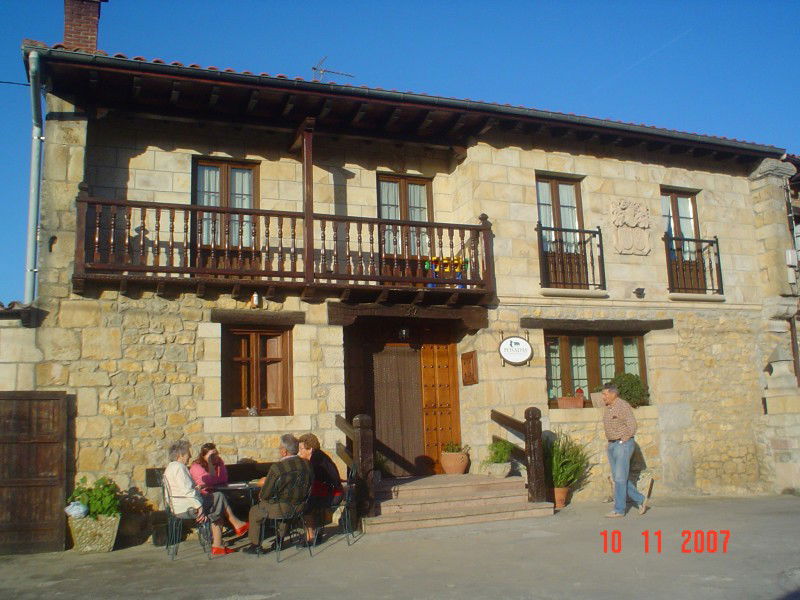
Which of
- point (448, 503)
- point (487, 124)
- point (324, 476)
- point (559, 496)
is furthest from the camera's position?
point (487, 124)

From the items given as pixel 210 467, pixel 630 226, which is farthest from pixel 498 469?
pixel 630 226

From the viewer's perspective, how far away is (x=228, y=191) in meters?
10.9

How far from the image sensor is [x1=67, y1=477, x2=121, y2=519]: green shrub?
8.38 metres

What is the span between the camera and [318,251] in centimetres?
1074

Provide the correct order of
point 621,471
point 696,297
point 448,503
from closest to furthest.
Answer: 1. point 621,471
2. point 448,503
3. point 696,297

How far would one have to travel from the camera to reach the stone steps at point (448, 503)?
890 cm

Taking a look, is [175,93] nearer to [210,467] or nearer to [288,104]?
[288,104]

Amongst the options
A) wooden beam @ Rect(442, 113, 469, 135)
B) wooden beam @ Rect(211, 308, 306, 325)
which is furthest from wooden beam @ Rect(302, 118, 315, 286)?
wooden beam @ Rect(442, 113, 469, 135)

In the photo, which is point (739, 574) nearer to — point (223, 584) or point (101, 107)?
point (223, 584)

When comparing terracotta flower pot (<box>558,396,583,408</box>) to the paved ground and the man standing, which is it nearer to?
the man standing

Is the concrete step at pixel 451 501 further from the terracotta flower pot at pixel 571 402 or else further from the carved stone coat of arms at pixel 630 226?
the carved stone coat of arms at pixel 630 226

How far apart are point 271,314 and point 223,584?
14.0 ft

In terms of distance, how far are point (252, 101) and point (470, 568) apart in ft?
21.4
